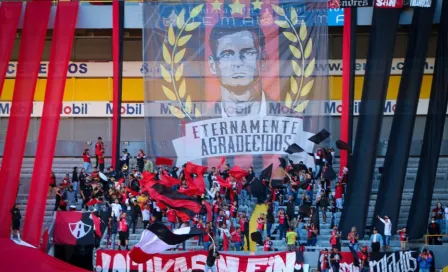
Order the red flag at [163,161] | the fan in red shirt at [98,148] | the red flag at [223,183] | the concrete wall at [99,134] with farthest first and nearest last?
1. the concrete wall at [99,134]
2. the fan in red shirt at [98,148]
3. the red flag at [163,161]
4. the red flag at [223,183]

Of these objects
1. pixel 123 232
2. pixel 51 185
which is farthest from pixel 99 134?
pixel 123 232

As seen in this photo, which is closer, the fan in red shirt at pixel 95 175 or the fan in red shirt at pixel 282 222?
the fan in red shirt at pixel 282 222

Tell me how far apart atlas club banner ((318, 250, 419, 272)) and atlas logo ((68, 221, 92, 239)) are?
6293 millimetres

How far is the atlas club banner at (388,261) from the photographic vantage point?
26766 mm

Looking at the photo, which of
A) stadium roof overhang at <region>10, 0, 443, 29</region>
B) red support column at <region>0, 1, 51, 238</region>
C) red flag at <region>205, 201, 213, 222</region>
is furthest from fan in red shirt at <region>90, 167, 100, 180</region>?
stadium roof overhang at <region>10, 0, 443, 29</region>

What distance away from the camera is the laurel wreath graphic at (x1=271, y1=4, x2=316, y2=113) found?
31000mm

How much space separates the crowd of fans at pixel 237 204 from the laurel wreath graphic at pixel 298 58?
→ 166 centimetres

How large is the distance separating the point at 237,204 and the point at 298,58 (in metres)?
4.56

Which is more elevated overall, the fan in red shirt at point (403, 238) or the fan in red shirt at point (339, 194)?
the fan in red shirt at point (339, 194)

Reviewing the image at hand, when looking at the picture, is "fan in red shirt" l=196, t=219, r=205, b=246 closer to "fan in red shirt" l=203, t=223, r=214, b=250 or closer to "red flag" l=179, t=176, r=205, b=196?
"fan in red shirt" l=203, t=223, r=214, b=250

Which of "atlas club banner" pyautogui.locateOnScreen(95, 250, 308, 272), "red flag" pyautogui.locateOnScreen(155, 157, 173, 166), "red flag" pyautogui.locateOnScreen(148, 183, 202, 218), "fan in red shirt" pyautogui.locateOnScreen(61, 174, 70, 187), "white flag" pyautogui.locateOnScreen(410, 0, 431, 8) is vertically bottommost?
"atlas club banner" pyautogui.locateOnScreen(95, 250, 308, 272)

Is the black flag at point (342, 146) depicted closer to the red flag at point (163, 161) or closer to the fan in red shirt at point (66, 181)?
the red flag at point (163, 161)

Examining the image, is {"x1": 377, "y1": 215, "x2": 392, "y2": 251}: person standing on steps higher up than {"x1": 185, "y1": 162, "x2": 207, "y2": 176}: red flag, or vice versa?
{"x1": 185, "y1": 162, "x2": 207, "y2": 176}: red flag

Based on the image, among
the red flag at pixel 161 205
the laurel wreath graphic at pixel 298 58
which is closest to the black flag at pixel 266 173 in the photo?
the laurel wreath graphic at pixel 298 58
